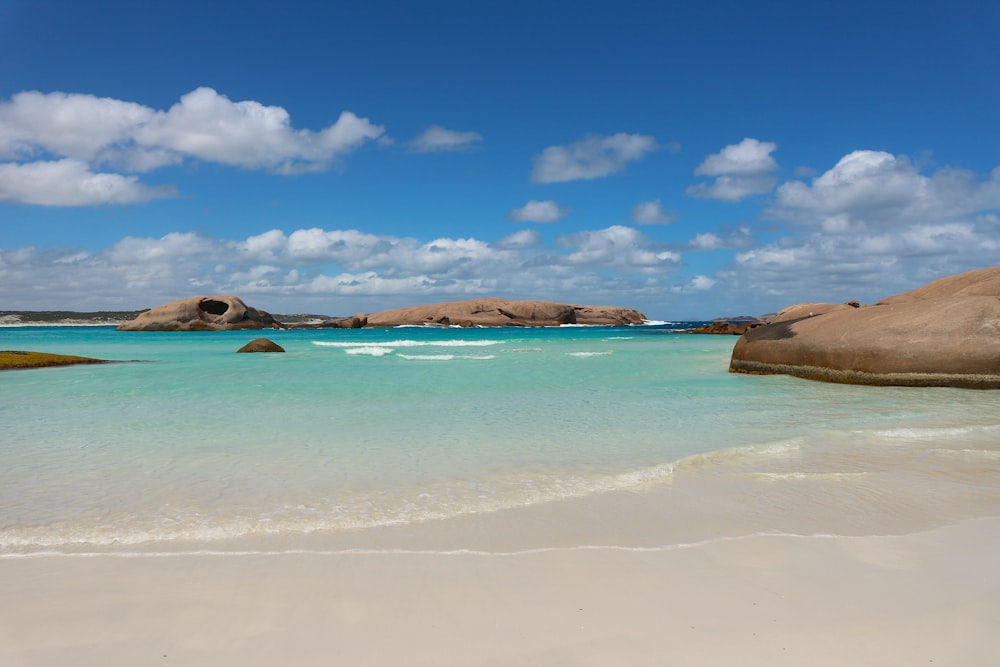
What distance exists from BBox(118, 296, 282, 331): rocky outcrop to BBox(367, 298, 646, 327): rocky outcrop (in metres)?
40.0

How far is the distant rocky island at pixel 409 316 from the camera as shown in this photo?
74.4m

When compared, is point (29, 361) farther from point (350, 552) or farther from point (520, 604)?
point (520, 604)

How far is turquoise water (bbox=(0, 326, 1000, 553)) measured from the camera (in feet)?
15.0

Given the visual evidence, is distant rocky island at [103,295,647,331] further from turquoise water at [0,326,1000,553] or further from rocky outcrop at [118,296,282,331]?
turquoise water at [0,326,1000,553]

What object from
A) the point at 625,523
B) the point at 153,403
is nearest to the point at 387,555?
the point at 625,523

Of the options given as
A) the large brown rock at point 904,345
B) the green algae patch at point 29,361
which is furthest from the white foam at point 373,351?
the large brown rock at point 904,345

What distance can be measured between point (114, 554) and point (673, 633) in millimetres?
3368

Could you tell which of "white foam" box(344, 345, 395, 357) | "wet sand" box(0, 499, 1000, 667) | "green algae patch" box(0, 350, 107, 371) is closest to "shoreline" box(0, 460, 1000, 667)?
"wet sand" box(0, 499, 1000, 667)

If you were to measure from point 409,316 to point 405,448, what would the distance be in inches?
4523

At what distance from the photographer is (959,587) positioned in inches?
124

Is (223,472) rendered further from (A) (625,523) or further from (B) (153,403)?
(B) (153,403)

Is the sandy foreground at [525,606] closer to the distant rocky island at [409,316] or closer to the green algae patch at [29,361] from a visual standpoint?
the green algae patch at [29,361]

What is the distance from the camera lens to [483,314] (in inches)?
4532

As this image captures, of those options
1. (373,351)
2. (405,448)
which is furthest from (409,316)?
(405,448)
